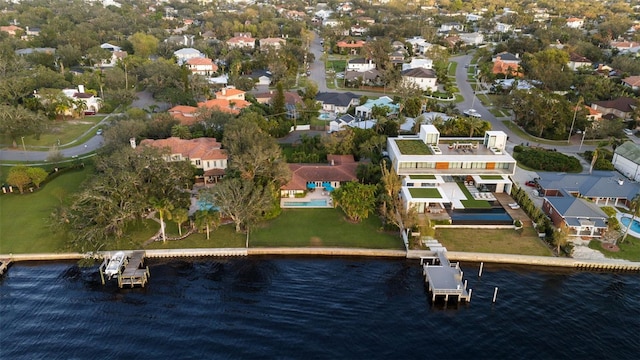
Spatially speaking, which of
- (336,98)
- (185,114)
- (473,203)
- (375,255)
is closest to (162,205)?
(375,255)

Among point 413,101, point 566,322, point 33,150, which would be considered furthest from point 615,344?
point 33,150

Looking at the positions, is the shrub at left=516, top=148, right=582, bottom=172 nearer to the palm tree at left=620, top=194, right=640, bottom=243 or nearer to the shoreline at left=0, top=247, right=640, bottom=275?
the palm tree at left=620, top=194, right=640, bottom=243

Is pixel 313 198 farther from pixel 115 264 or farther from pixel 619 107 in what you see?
pixel 619 107

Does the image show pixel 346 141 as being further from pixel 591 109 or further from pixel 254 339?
pixel 591 109

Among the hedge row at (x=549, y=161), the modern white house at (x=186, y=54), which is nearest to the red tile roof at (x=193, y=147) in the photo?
the hedge row at (x=549, y=161)

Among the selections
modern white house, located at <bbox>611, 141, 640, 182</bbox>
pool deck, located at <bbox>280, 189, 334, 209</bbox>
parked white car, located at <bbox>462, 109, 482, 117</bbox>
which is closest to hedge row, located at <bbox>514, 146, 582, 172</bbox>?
modern white house, located at <bbox>611, 141, 640, 182</bbox>

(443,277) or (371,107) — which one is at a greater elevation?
(371,107)
